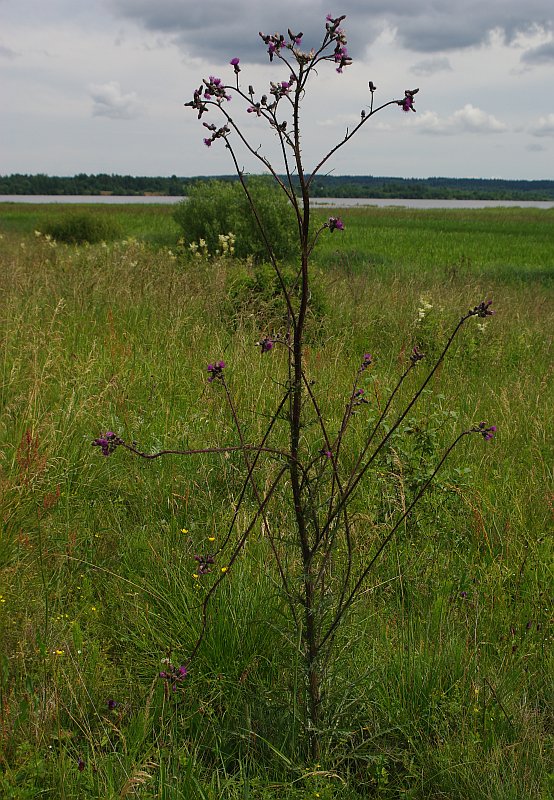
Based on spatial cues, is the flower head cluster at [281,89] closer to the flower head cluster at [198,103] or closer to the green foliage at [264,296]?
the flower head cluster at [198,103]

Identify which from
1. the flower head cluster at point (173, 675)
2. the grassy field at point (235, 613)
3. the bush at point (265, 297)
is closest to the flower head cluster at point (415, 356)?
the grassy field at point (235, 613)

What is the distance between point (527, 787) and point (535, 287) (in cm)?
1331

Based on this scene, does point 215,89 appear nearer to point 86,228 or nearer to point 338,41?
point 338,41

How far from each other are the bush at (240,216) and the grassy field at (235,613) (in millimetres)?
8122

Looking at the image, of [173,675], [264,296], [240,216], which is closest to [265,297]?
[264,296]

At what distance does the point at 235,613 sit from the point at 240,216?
12306 mm

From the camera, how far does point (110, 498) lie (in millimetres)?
3266

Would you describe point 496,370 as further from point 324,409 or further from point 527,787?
point 527,787

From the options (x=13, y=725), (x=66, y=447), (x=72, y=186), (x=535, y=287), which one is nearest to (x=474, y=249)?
(x=535, y=287)

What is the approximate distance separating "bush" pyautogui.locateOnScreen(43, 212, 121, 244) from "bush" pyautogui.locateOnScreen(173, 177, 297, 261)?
6.02 meters

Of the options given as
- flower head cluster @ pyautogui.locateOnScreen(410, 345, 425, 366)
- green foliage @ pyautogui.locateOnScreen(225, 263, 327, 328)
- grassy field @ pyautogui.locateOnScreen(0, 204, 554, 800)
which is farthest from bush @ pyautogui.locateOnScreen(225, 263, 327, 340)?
flower head cluster @ pyautogui.locateOnScreen(410, 345, 425, 366)

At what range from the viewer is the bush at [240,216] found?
13102 mm

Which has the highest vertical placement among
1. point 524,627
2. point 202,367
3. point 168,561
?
point 202,367

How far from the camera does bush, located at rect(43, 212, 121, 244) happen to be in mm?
20641
